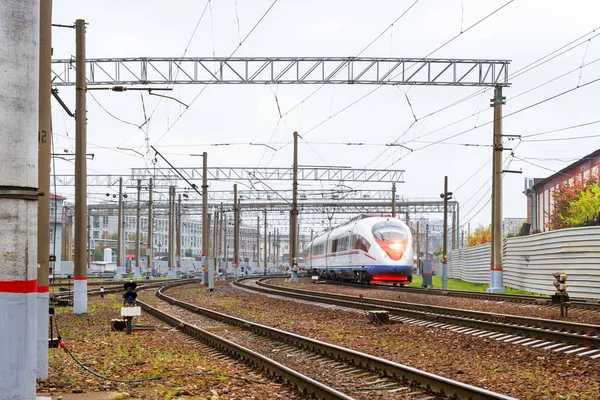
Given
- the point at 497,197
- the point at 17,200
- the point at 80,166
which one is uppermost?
the point at 80,166

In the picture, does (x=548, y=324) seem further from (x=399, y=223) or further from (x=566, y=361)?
(x=399, y=223)

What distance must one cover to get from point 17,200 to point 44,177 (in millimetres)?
5085

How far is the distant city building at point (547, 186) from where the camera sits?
60.5 m

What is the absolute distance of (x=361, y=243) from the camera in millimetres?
37000

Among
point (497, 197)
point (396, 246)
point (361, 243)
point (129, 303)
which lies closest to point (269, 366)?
point (129, 303)

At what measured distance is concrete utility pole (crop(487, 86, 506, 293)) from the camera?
30484 mm

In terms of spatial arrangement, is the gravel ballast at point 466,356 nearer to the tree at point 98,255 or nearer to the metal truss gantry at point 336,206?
the metal truss gantry at point 336,206

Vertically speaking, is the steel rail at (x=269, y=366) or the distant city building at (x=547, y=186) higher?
the distant city building at (x=547, y=186)

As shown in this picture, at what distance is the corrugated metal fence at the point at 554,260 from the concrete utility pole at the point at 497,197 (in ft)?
5.67

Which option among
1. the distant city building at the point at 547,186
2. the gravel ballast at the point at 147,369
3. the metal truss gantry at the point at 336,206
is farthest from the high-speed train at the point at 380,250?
the metal truss gantry at the point at 336,206

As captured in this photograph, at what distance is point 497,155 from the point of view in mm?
31344

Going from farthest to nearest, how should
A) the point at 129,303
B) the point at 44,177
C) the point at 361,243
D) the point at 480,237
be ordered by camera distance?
the point at 480,237, the point at 361,243, the point at 129,303, the point at 44,177

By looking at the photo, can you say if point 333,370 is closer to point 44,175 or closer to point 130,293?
point 44,175

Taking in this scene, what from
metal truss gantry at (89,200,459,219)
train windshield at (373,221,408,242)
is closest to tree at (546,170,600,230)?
metal truss gantry at (89,200,459,219)
